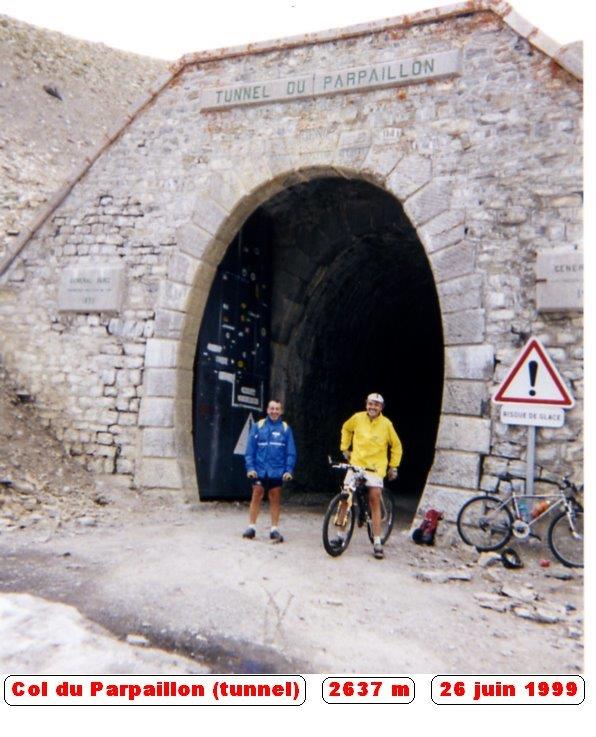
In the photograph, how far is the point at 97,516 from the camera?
791 centimetres

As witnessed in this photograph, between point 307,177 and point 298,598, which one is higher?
point 307,177

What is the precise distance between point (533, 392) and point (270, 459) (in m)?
2.61

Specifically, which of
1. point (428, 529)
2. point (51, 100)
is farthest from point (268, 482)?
point (51, 100)

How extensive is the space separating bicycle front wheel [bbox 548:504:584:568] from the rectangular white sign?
0.79 meters

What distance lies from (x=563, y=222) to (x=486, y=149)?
3.82 ft

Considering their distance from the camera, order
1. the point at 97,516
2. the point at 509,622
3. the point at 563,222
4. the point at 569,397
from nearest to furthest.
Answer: the point at 509,622
the point at 569,397
the point at 563,222
the point at 97,516

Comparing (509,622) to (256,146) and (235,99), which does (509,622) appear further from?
(235,99)

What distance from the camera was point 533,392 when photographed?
22.6ft

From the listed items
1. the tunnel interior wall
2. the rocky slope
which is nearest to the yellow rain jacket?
the tunnel interior wall

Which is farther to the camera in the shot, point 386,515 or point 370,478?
Answer: point 386,515

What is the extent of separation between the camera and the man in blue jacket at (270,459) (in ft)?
23.9

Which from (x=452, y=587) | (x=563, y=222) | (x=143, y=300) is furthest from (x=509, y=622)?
(x=143, y=300)

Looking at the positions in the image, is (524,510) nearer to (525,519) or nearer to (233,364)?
(525,519)

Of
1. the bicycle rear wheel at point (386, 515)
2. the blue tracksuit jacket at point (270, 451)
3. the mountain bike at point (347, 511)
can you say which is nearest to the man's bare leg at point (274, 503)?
the blue tracksuit jacket at point (270, 451)
